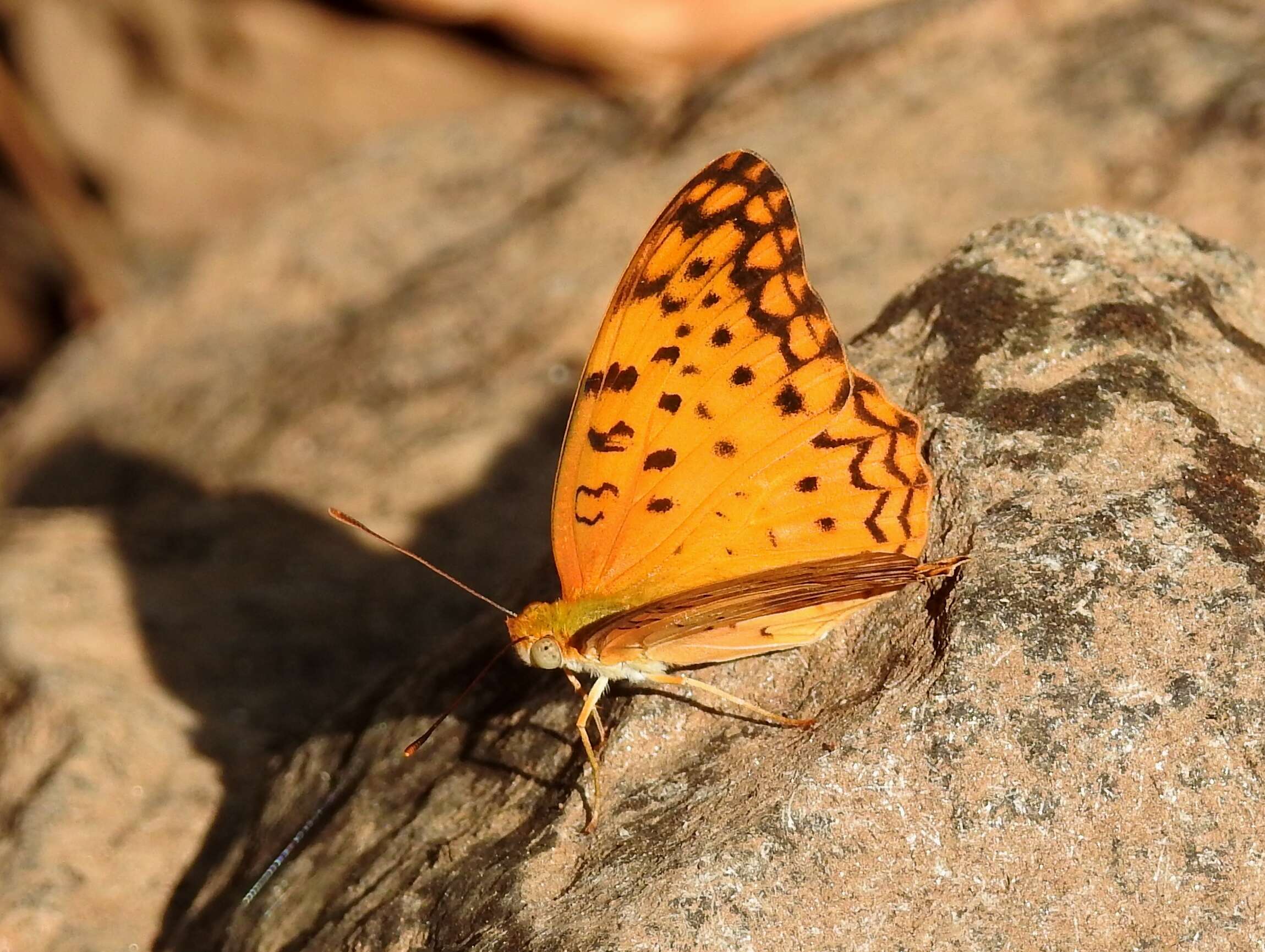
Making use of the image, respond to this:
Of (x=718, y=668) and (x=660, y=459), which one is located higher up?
(x=660, y=459)

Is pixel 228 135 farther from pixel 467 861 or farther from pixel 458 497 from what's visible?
pixel 467 861

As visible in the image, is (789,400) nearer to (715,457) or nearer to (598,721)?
(715,457)

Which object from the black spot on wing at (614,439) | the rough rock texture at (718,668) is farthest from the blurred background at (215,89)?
the black spot on wing at (614,439)

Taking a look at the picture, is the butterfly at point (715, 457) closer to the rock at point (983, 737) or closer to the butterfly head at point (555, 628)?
the butterfly head at point (555, 628)

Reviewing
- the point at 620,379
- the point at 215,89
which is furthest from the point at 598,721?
the point at 215,89

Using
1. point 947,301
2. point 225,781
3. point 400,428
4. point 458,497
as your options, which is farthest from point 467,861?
point 400,428

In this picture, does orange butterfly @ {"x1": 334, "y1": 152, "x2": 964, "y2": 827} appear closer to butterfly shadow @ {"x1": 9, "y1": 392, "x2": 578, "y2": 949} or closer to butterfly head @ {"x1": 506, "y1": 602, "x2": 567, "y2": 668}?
butterfly head @ {"x1": 506, "y1": 602, "x2": 567, "y2": 668}
